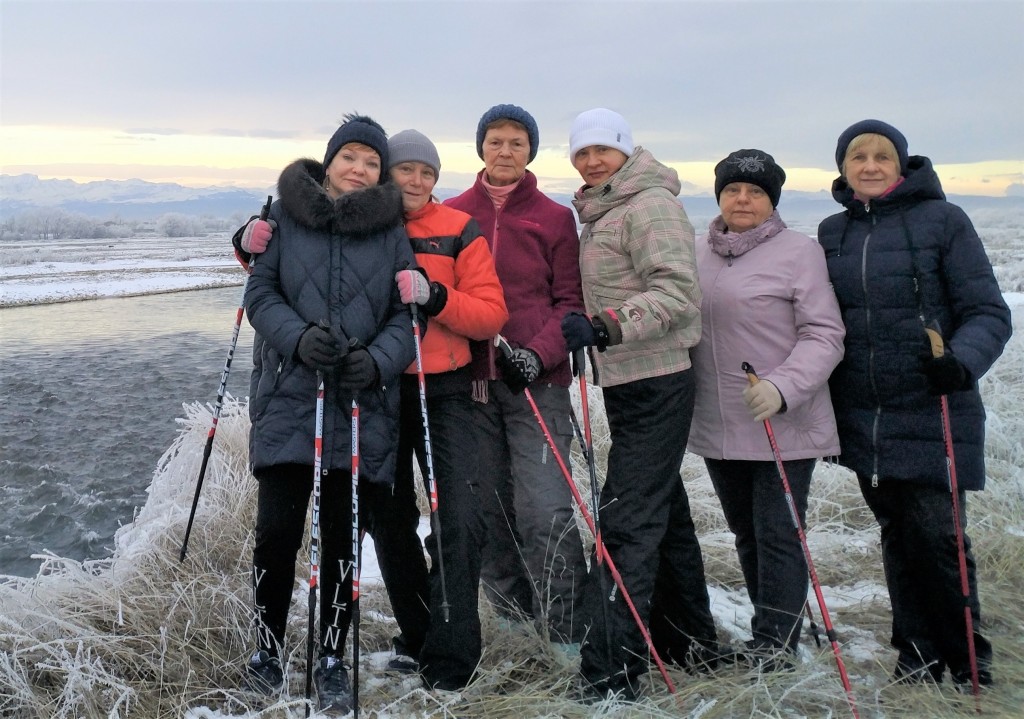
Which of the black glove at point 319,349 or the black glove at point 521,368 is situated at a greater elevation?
the black glove at point 319,349

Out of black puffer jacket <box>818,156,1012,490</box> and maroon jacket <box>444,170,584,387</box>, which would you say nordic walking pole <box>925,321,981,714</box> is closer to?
black puffer jacket <box>818,156,1012,490</box>

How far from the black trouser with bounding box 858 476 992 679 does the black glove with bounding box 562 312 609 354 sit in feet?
4.19

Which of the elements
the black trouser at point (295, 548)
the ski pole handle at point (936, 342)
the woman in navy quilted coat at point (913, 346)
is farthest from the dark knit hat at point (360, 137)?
the ski pole handle at point (936, 342)

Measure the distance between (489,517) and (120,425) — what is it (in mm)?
6567

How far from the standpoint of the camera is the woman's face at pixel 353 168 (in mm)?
3176

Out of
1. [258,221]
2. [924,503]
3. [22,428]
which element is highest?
[258,221]

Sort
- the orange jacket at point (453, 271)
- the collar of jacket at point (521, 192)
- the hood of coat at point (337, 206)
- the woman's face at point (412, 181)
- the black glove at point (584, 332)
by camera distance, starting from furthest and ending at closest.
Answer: the collar of jacket at point (521, 192) → the woman's face at point (412, 181) → the orange jacket at point (453, 271) → the hood of coat at point (337, 206) → the black glove at point (584, 332)

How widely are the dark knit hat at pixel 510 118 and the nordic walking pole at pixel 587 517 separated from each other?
0.91m

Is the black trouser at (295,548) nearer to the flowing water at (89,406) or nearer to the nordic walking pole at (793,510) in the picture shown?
the nordic walking pole at (793,510)

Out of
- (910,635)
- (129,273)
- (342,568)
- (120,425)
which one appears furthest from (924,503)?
(129,273)

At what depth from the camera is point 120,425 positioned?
333 inches

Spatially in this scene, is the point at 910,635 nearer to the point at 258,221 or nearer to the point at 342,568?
the point at 342,568

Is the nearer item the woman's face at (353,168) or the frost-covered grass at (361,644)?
the frost-covered grass at (361,644)

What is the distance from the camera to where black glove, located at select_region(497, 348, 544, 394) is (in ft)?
10.4
